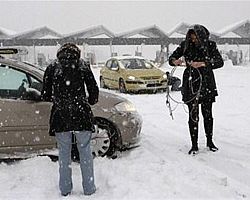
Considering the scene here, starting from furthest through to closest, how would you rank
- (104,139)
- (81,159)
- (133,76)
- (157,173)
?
(133,76) → (104,139) → (157,173) → (81,159)

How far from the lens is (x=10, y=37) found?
43969 mm

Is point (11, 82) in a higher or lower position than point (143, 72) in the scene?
higher

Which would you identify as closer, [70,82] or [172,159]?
[70,82]

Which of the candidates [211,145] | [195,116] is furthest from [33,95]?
[211,145]

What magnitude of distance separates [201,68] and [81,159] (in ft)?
8.41

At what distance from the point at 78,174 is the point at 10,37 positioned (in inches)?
1595

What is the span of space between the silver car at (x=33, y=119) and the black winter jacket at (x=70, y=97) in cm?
130

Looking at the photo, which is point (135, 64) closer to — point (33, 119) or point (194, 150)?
point (194, 150)

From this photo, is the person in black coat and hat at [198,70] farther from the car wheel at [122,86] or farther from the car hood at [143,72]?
the car wheel at [122,86]

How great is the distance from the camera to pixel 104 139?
6328 mm

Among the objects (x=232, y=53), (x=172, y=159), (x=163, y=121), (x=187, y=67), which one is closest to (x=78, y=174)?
(x=172, y=159)

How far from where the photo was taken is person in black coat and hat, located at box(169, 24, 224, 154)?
6.38 metres

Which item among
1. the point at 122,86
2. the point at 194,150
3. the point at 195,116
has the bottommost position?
the point at 122,86

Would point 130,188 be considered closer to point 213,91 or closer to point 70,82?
point 70,82
